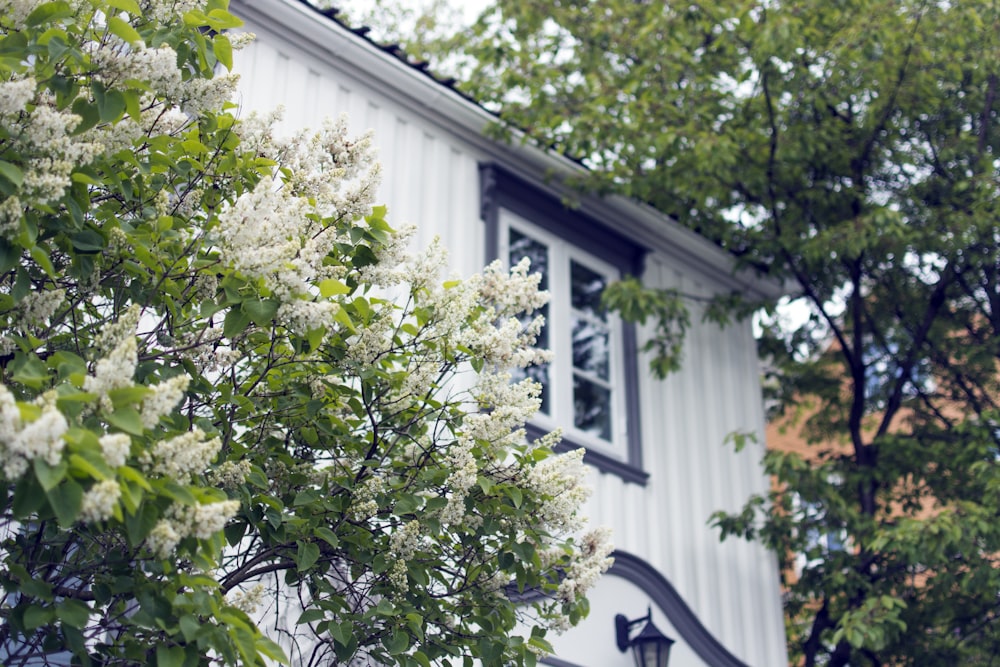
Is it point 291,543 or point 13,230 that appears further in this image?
point 291,543

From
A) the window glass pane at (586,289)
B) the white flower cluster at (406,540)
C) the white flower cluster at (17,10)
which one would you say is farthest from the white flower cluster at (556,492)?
the window glass pane at (586,289)

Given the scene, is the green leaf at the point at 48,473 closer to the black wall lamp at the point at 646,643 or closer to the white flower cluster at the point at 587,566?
the white flower cluster at the point at 587,566

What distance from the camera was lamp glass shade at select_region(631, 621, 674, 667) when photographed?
7.80 m

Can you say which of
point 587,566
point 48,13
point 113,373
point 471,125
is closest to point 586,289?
point 471,125

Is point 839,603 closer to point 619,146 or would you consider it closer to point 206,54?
point 619,146

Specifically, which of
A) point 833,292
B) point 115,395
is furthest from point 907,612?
point 115,395

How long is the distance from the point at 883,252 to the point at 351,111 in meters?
4.69

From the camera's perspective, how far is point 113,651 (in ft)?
13.4

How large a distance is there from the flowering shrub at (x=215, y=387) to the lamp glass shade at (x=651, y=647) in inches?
109

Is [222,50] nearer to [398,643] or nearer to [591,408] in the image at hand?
[398,643]

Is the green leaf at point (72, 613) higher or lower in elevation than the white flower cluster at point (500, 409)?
lower

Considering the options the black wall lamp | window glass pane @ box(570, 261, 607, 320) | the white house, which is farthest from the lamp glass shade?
window glass pane @ box(570, 261, 607, 320)

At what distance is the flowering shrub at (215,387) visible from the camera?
3436 millimetres

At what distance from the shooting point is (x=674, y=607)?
27.9 ft
